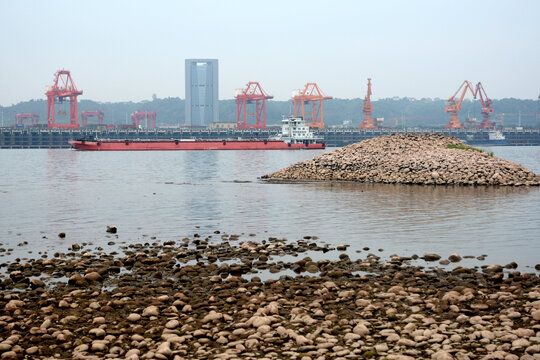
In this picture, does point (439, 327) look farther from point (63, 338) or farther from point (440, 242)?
point (440, 242)

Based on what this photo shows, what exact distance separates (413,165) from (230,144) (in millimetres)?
102623

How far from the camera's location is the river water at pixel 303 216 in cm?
1661

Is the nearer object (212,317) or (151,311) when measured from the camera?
(212,317)

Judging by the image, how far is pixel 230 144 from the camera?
5527 inches

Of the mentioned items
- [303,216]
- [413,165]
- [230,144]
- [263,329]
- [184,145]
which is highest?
[413,165]

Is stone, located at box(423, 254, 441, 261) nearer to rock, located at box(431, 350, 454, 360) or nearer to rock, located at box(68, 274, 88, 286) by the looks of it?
rock, located at box(431, 350, 454, 360)

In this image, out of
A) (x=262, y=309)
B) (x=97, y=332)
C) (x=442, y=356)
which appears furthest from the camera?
(x=262, y=309)

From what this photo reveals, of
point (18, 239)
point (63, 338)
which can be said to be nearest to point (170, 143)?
point (18, 239)

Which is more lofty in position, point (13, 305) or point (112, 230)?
point (13, 305)

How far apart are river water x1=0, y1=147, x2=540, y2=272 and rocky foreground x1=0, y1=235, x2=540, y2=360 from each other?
7.63 ft

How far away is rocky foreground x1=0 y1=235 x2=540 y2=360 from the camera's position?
27.1ft

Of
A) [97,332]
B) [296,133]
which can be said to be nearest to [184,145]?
[296,133]

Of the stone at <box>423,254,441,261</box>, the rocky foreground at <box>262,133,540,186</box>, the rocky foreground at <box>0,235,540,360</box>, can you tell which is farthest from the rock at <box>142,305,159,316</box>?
the rocky foreground at <box>262,133,540,186</box>

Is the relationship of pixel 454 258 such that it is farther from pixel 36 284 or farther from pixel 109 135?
pixel 109 135
